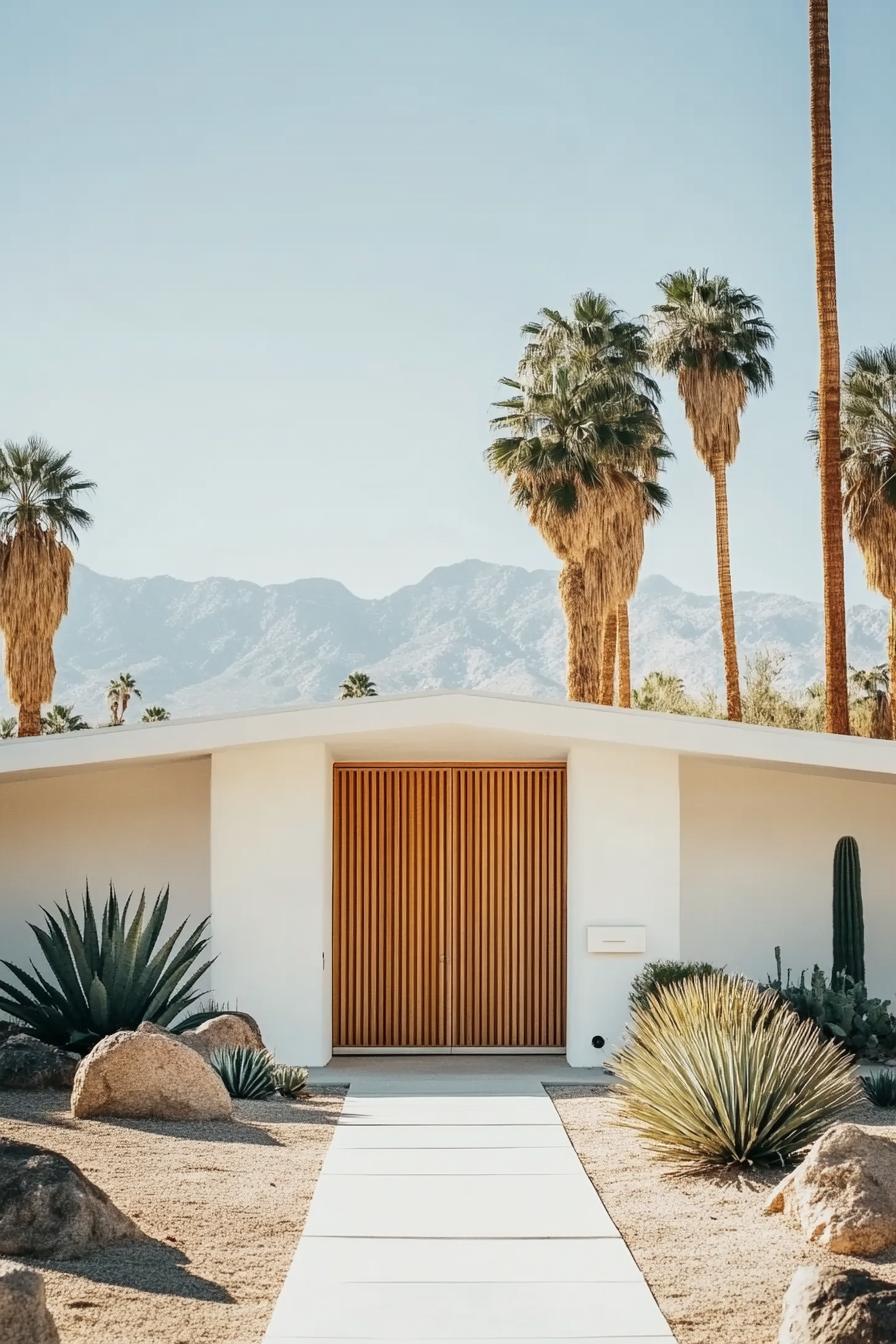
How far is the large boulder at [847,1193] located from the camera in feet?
22.6

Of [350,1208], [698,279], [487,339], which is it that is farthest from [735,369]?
[487,339]

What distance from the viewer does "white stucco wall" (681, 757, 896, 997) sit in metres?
15.3

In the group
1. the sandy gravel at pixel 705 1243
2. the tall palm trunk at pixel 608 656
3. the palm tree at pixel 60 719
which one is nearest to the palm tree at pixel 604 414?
the tall palm trunk at pixel 608 656

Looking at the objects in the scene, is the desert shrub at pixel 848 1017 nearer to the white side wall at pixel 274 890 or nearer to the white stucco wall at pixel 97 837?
the white side wall at pixel 274 890

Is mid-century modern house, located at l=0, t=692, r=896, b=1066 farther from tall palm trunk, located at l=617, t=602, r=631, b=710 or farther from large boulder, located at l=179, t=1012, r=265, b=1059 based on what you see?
tall palm trunk, located at l=617, t=602, r=631, b=710

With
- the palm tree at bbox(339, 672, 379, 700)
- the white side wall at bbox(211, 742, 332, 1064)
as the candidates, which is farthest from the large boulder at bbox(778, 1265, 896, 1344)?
the palm tree at bbox(339, 672, 379, 700)

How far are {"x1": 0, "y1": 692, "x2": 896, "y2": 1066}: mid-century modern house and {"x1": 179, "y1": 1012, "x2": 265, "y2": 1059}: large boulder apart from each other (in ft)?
3.73

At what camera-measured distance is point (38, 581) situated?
104 ft

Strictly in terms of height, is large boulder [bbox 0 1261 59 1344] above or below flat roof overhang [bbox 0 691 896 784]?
below

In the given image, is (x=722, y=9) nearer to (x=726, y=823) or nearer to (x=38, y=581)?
(x=726, y=823)

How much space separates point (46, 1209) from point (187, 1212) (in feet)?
3.74

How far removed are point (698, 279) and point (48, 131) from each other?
12962mm

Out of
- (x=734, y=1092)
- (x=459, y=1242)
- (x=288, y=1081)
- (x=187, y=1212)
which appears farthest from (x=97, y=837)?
(x=459, y=1242)

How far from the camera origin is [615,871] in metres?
13.5
